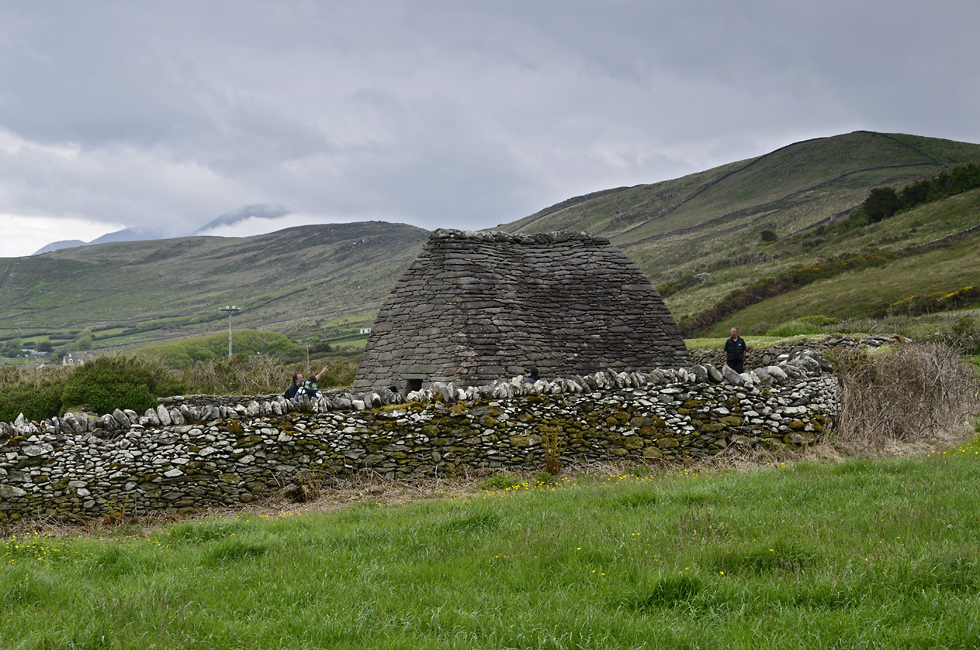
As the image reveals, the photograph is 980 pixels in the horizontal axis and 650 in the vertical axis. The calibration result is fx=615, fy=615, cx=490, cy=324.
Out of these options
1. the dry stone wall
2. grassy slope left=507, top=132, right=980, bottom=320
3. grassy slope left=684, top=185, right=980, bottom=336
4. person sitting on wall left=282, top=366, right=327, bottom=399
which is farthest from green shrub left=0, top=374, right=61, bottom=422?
grassy slope left=507, top=132, right=980, bottom=320

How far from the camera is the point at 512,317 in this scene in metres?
14.6

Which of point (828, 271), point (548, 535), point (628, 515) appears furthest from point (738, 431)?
point (828, 271)

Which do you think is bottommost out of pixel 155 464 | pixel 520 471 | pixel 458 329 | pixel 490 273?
pixel 520 471

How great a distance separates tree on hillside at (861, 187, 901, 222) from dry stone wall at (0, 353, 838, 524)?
67.1 meters

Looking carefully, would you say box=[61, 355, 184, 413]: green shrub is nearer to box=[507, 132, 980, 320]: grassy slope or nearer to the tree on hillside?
box=[507, 132, 980, 320]: grassy slope

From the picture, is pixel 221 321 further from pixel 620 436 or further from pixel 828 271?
pixel 620 436

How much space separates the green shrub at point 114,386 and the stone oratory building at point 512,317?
6.93 m

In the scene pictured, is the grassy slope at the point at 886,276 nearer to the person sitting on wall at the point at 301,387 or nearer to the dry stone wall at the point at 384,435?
the dry stone wall at the point at 384,435

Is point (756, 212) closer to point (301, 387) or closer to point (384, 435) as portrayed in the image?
point (301, 387)

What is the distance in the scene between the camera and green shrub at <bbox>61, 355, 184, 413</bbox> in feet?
55.4

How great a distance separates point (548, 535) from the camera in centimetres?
502

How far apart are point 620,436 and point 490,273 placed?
259 inches

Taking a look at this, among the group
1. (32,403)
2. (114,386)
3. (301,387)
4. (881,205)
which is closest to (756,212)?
(881,205)

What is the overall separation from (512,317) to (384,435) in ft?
19.9
